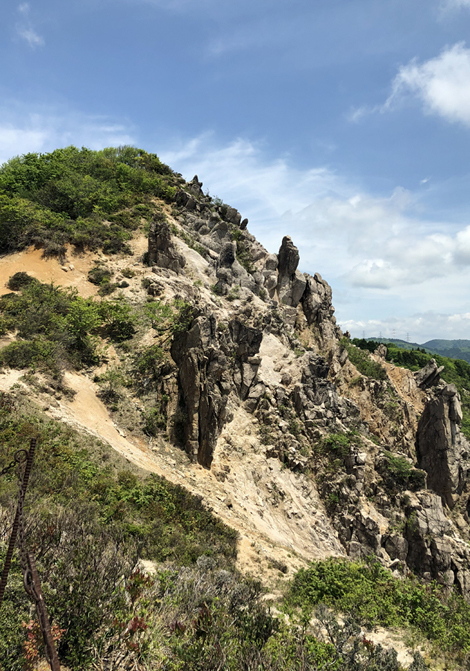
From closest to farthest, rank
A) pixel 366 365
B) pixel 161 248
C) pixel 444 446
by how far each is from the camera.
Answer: pixel 161 248 → pixel 444 446 → pixel 366 365

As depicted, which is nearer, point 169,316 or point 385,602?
point 385,602

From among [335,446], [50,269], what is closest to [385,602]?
[335,446]

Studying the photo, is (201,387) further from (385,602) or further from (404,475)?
(404,475)

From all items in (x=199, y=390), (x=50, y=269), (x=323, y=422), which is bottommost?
(x=323, y=422)

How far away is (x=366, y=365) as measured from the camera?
119ft

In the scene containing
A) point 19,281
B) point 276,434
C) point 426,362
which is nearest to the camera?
point 276,434

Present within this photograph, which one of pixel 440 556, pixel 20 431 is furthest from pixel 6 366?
pixel 440 556

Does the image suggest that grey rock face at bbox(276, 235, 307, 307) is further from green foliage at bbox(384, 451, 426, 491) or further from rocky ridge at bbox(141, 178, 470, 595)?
green foliage at bbox(384, 451, 426, 491)

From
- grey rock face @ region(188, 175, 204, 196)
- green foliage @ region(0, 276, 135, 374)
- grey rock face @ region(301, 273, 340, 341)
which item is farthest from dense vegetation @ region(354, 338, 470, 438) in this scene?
green foliage @ region(0, 276, 135, 374)

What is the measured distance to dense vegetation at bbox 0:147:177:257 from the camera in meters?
26.4

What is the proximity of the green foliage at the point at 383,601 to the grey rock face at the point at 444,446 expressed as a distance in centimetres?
2441

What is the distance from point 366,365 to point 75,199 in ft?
103

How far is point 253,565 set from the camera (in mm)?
10914

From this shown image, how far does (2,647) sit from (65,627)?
0.65m
